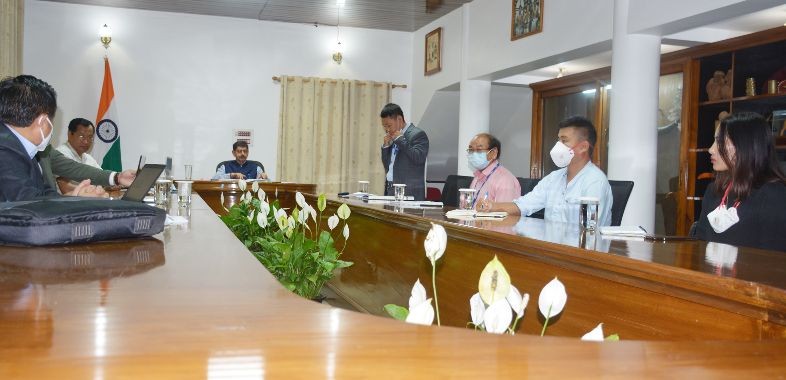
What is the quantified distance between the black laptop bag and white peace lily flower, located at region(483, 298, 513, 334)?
97 cm

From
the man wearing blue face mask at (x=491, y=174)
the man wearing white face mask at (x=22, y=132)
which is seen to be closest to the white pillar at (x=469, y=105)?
the man wearing blue face mask at (x=491, y=174)

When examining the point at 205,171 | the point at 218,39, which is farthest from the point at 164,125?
the point at 218,39

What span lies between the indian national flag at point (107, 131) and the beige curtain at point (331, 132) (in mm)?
1876

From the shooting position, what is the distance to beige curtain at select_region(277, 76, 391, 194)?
8.53 m

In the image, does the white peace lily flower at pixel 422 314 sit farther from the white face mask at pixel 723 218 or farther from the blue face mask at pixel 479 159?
the blue face mask at pixel 479 159

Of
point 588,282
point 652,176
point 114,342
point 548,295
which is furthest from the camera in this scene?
point 652,176

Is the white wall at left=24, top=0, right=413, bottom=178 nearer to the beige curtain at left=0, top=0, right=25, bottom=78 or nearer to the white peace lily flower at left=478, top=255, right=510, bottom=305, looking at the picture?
the beige curtain at left=0, top=0, right=25, bottom=78

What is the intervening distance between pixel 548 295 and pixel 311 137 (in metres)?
7.91

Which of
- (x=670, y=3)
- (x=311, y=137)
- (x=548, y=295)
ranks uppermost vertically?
(x=670, y=3)

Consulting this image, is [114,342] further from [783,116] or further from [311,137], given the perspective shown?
[311,137]

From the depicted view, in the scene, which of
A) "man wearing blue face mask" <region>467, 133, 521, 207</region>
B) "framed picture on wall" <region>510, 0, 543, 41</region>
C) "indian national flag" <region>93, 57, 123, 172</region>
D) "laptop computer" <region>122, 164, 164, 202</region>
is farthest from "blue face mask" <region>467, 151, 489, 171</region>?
"indian national flag" <region>93, 57, 123, 172</region>

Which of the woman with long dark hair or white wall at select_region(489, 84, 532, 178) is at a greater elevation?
white wall at select_region(489, 84, 532, 178)

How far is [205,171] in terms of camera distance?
8.35 meters

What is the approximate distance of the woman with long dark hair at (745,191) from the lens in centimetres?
245
